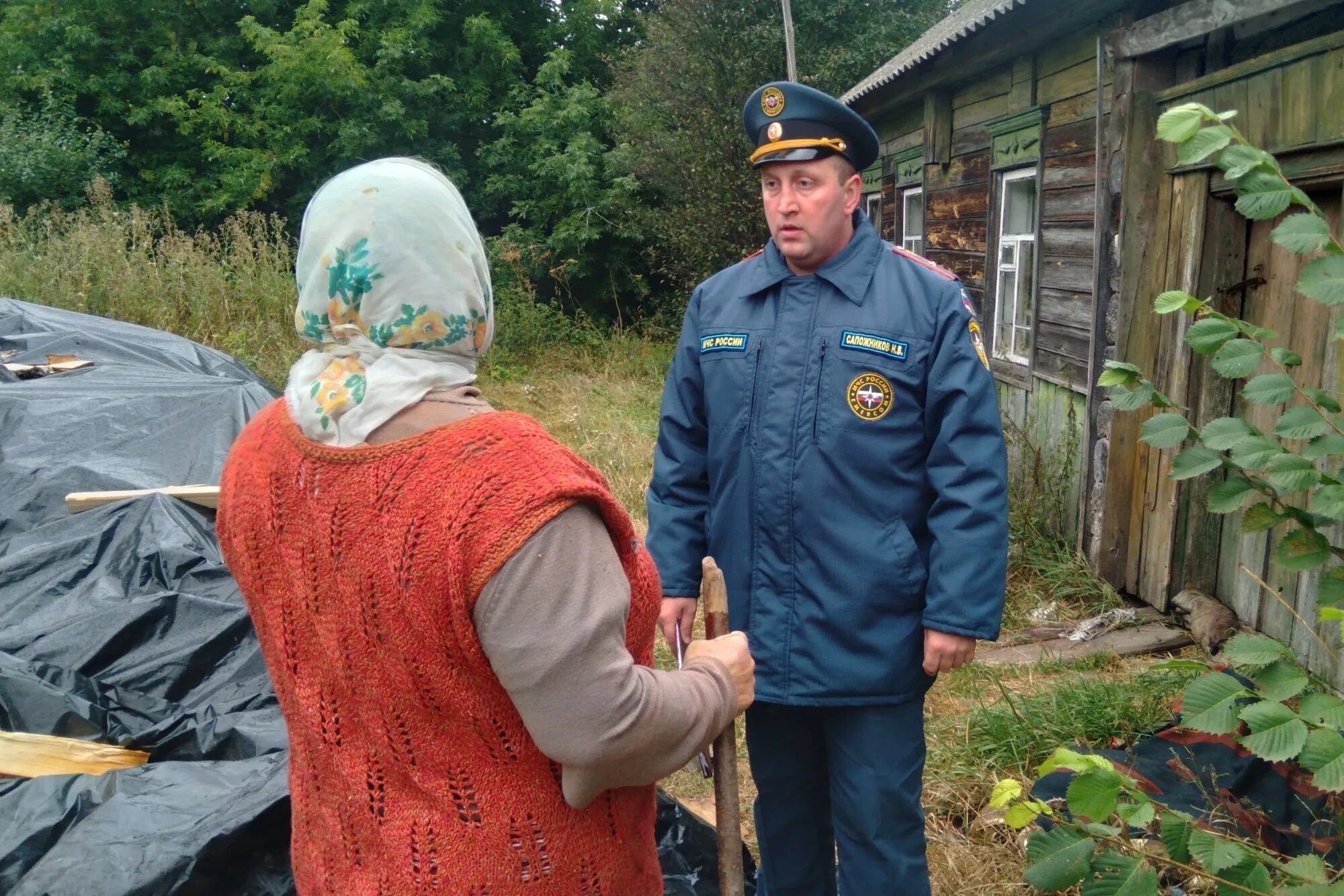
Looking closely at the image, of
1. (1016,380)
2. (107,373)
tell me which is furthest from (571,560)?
(1016,380)

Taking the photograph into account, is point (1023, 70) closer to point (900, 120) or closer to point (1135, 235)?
point (1135, 235)

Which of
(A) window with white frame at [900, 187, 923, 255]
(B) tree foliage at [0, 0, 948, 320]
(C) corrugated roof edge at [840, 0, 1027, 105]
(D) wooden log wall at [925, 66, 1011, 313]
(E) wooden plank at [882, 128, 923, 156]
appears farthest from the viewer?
(B) tree foliage at [0, 0, 948, 320]

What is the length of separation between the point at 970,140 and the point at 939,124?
0.52 m

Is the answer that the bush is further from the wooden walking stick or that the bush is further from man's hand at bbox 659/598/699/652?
the wooden walking stick

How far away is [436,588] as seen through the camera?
1.16 meters

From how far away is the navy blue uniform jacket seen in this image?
2.12 m

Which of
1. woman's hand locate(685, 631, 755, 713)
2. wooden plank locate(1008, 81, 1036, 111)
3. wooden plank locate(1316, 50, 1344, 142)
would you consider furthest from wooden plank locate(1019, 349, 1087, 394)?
woman's hand locate(685, 631, 755, 713)

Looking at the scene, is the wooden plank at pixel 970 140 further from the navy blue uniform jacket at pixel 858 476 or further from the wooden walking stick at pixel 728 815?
the wooden walking stick at pixel 728 815

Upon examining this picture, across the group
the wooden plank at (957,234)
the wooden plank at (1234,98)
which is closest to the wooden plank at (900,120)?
the wooden plank at (957,234)

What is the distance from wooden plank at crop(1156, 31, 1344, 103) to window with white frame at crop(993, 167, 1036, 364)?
1.83 m

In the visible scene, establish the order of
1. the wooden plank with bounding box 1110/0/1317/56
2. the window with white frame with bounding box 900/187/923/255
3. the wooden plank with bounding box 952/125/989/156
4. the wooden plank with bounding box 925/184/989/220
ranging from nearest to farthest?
→ the wooden plank with bounding box 1110/0/1317/56 → the wooden plank with bounding box 952/125/989/156 → the wooden plank with bounding box 925/184/989/220 → the window with white frame with bounding box 900/187/923/255

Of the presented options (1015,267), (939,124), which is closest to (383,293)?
(1015,267)

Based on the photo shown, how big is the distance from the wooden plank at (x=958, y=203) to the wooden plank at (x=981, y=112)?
0.43 m

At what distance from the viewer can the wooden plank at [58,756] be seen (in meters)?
2.51
